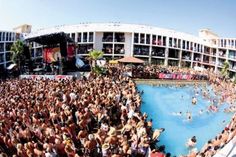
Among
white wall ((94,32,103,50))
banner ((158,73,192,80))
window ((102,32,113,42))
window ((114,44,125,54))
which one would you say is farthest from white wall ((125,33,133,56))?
banner ((158,73,192,80))

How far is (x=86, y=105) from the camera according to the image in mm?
14883

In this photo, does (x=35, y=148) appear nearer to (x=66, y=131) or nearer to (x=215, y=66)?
(x=66, y=131)

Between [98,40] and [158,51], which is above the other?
[98,40]

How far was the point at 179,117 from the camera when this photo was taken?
25.3 m

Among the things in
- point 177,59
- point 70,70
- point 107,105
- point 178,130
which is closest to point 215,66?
point 177,59

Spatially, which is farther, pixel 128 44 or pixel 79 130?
pixel 128 44

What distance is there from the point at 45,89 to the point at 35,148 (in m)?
11.2

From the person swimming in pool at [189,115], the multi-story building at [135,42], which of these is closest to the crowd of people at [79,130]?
the person swimming in pool at [189,115]

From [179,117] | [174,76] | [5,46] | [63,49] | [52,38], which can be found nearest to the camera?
[179,117]

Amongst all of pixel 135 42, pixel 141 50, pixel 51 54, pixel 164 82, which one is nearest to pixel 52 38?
pixel 51 54

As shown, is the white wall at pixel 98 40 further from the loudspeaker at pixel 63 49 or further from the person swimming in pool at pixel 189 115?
the person swimming in pool at pixel 189 115

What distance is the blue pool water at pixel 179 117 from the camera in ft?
61.9

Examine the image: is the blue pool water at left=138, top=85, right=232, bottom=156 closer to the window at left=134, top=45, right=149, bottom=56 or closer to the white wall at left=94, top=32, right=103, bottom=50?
the window at left=134, top=45, right=149, bottom=56

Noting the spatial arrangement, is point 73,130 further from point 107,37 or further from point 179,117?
point 107,37
